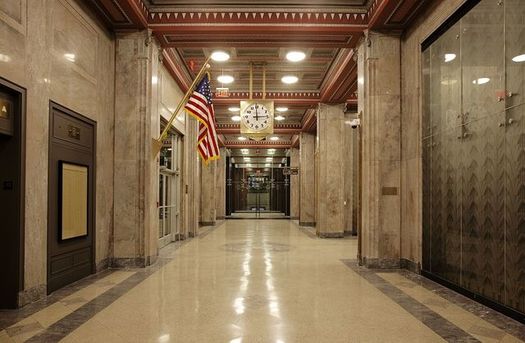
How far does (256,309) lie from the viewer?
15.8 ft

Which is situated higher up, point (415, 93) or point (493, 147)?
point (415, 93)

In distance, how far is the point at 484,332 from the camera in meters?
4.04

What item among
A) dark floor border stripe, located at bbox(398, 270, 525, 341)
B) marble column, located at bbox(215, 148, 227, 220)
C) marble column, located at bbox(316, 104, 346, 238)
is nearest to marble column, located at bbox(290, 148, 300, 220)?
marble column, located at bbox(215, 148, 227, 220)

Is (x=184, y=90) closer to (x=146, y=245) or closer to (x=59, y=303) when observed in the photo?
(x=146, y=245)

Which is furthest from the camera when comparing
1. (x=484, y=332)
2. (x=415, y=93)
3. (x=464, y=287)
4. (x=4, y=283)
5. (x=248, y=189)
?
(x=248, y=189)

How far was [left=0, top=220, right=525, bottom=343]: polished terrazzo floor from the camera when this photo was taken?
394 cm

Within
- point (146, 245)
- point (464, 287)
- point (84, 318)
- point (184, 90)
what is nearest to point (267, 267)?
point (146, 245)

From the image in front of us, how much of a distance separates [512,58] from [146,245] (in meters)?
6.22

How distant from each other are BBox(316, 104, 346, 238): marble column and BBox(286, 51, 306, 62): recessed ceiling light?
11.4ft

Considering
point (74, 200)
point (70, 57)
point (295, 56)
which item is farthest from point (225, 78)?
point (74, 200)

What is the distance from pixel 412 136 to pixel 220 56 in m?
5.10

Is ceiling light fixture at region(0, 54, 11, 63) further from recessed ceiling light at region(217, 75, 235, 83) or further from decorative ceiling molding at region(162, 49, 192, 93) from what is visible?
recessed ceiling light at region(217, 75, 235, 83)

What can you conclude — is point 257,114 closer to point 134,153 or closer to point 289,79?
point 289,79

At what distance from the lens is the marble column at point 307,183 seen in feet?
62.2
